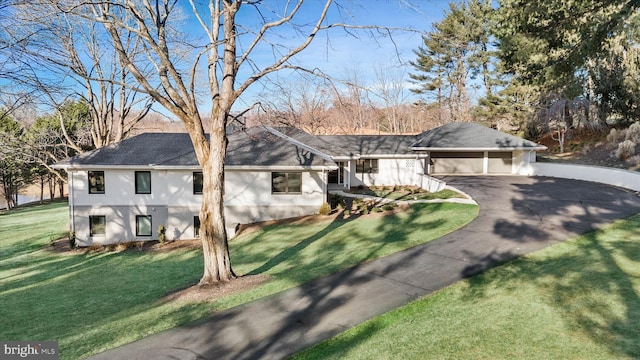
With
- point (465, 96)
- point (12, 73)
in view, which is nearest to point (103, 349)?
point (12, 73)

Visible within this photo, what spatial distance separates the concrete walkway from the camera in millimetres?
6270

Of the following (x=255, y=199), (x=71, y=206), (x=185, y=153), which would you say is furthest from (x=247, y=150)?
(x=71, y=206)

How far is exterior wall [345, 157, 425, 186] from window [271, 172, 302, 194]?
9.12m

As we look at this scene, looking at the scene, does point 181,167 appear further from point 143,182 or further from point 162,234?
point 162,234

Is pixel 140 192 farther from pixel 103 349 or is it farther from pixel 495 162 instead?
pixel 495 162

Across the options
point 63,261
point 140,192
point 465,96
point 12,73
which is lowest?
point 63,261

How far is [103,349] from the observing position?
6371 mm

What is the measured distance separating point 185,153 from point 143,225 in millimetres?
4218

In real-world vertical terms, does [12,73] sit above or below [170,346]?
above

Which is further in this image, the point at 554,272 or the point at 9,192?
the point at 9,192

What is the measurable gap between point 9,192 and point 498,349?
45.1 m

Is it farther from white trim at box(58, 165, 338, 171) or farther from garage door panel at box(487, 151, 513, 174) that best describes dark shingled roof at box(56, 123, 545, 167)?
garage door panel at box(487, 151, 513, 174)

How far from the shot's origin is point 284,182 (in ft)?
63.2

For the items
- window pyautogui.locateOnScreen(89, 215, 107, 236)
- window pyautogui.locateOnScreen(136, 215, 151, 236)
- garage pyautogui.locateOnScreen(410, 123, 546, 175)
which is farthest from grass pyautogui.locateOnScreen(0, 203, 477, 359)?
garage pyautogui.locateOnScreen(410, 123, 546, 175)
